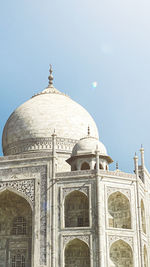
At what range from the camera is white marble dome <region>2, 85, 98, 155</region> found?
27441 millimetres

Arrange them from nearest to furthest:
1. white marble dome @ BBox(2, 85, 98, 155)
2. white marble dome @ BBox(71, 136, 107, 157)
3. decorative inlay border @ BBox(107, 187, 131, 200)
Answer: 1. decorative inlay border @ BBox(107, 187, 131, 200)
2. white marble dome @ BBox(71, 136, 107, 157)
3. white marble dome @ BBox(2, 85, 98, 155)

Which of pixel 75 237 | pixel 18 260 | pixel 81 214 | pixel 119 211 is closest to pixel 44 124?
pixel 81 214

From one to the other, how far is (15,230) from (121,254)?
18.5 feet

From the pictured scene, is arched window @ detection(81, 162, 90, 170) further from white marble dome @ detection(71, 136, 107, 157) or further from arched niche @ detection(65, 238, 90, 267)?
arched niche @ detection(65, 238, 90, 267)

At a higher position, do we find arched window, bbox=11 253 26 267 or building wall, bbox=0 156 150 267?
building wall, bbox=0 156 150 267

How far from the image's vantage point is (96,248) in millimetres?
20844

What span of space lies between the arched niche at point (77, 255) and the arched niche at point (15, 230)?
226 centimetres

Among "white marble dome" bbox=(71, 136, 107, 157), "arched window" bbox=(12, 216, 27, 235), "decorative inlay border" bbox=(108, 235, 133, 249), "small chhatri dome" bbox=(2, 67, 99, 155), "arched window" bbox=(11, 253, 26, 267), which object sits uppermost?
"small chhatri dome" bbox=(2, 67, 99, 155)

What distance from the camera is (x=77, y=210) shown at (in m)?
22.8

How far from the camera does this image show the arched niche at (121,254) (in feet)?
71.0

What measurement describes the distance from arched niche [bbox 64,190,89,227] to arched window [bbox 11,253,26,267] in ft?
9.55

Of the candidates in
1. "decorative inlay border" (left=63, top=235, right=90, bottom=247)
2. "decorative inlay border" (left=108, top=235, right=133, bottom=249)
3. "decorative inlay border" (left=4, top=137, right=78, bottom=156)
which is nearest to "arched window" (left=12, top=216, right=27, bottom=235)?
"decorative inlay border" (left=63, top=235, right=90, bottom=247)

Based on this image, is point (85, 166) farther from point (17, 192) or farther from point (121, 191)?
point (17, 192)

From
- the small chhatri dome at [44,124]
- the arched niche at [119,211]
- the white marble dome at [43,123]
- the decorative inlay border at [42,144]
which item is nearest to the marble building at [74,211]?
the arched niche at [119,211]
